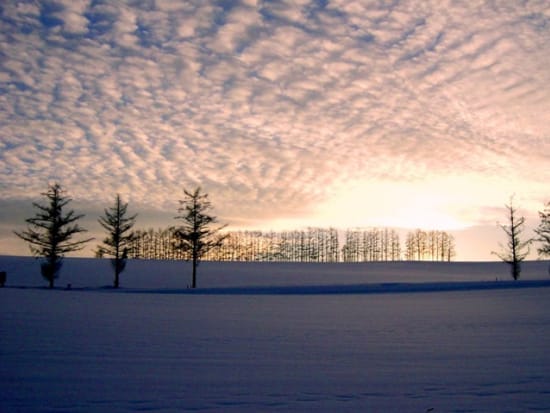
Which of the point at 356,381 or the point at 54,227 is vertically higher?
the point at 54,227

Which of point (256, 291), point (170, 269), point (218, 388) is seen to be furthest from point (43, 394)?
point (170, 269)

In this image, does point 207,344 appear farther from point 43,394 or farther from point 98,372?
point 43,394

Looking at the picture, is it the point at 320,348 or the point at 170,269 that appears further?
the point at 170,269

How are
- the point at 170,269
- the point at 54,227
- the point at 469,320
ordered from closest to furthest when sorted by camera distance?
the point at 469,320, the point at 54,227, the point at 170,269

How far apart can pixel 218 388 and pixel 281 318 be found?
10.2 m

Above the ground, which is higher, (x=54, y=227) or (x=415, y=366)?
(x=54, y=227)

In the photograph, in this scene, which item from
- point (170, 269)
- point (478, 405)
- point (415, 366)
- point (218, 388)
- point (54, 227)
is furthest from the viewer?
A: point (170, 269)

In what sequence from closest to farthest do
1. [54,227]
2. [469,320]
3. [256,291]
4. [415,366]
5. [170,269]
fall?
[415,366], [469,320], [256,291], [54,227], [170,269]

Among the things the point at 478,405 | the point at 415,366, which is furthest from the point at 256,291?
the point at 478,405

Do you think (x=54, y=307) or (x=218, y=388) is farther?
(x=54, y=307)

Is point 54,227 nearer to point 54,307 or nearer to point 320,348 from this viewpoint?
point 54,307

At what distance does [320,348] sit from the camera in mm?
11062

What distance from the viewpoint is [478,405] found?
6.59 meters

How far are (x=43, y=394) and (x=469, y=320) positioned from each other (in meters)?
14.0
